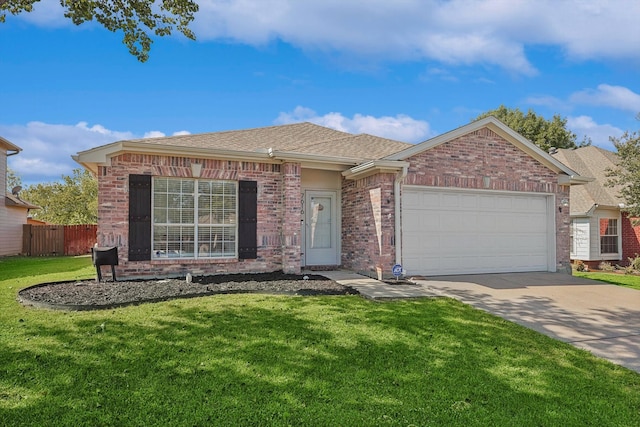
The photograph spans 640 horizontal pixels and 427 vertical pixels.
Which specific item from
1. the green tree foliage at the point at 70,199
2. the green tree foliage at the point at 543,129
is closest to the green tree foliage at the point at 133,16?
the green tree foliage at the point at 543,129

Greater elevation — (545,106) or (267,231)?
(545,106)

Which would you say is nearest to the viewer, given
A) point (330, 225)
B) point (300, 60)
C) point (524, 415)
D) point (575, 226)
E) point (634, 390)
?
point (524, 415)

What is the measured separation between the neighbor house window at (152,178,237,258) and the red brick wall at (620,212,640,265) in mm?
16193

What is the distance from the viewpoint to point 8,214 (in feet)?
61.3

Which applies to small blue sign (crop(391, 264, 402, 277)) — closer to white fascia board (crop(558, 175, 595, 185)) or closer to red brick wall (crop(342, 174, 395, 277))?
red brick wall (crop(342, 174, 395, 277))

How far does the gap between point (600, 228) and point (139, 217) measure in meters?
17.1

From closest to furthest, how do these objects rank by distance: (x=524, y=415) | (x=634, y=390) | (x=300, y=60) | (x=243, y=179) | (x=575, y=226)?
1. (x=524, y=415)
2. (x=634, y=390)
3. (x=243, y=179)
4. (x=300, y=60)
5. (x=575, y=226)

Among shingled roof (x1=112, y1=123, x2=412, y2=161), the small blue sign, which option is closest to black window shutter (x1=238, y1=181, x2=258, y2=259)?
shingled roof (x1=112, y1=123, x2=412, y2=161)

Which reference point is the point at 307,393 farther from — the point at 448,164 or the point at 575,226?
the point at 575,226

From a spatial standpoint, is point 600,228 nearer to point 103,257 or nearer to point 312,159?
point 312,159

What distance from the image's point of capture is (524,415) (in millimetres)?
3207

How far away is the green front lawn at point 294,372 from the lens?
123 inches

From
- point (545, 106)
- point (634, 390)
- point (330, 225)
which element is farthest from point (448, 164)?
point (545, 106)

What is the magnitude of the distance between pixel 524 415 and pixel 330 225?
7.98 metres
